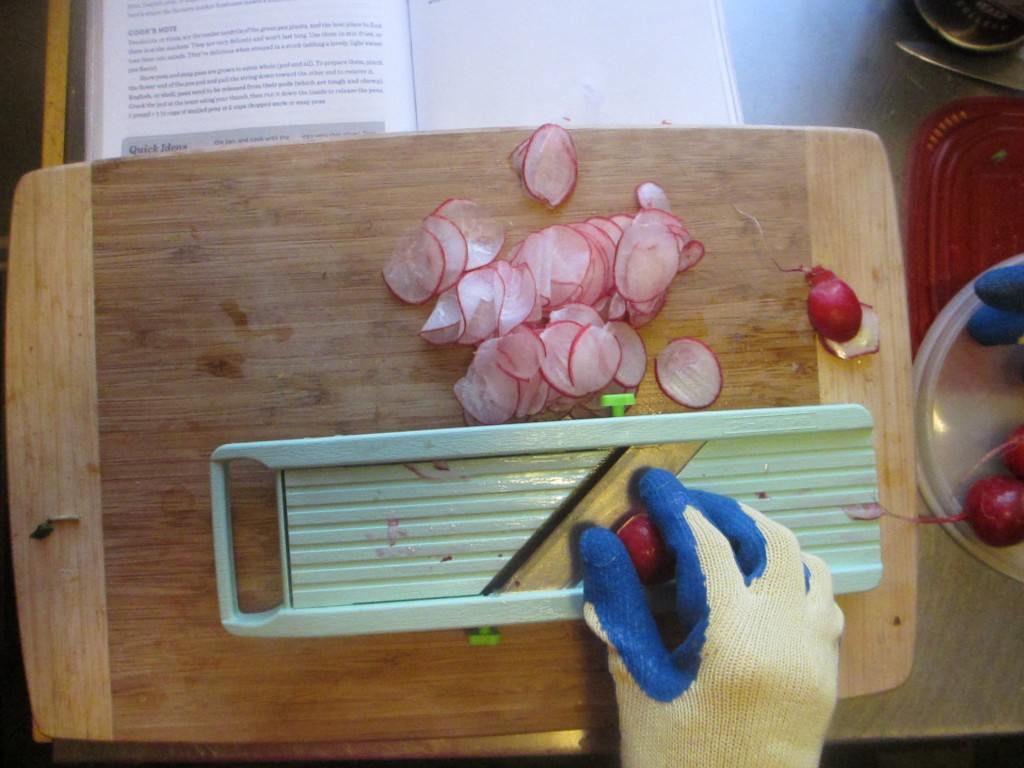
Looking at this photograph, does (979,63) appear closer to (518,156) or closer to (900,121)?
(900,121)

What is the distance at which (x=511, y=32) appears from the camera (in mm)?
949

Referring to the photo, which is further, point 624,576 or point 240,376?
point 240,376

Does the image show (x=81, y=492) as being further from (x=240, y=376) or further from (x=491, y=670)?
(x=491, y=670)

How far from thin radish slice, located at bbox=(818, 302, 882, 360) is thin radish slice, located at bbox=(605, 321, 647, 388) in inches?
8.9

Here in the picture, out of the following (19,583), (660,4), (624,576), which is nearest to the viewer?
(624,576)

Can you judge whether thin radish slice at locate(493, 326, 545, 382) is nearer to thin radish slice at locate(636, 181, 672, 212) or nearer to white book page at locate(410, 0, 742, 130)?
thin radish slice at locate(636, 181, 672, 212)

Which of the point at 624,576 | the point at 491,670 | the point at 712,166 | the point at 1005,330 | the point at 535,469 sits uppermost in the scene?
the point at 712,166

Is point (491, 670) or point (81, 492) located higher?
→ point (81, 492)

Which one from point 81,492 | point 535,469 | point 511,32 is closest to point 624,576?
point 535,469

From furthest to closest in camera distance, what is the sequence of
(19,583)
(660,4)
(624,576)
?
1. (660,4)
2. (19,583)
3. (624,576)

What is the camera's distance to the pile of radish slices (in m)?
0.76

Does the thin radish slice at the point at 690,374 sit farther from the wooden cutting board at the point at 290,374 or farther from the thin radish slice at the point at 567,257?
the thin radish slice at the point at 567,257

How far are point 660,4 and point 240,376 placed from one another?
0.79m

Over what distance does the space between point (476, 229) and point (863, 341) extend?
0.50 m
